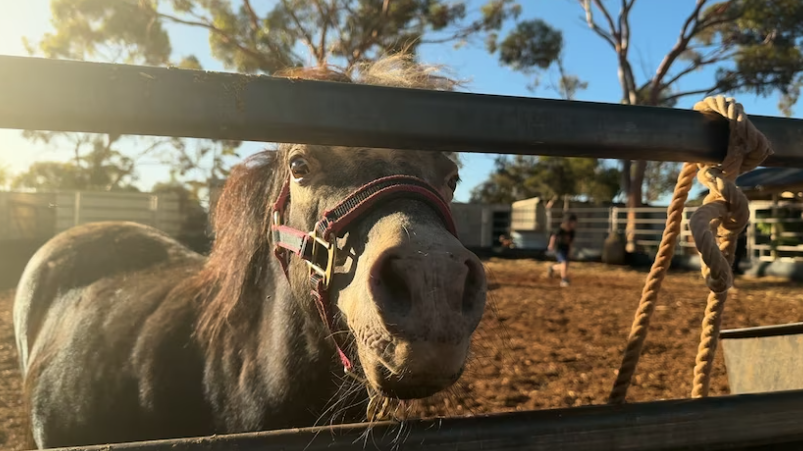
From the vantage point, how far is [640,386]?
4.39 metres

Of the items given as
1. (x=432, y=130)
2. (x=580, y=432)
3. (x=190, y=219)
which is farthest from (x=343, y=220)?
(x=190, y=219)

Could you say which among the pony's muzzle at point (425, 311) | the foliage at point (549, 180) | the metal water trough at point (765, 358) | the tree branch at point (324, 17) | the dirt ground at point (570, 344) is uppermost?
the tree branch at point (324, 17)

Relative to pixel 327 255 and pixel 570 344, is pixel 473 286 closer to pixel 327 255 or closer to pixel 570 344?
pixel 327 255

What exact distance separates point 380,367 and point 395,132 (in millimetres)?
577

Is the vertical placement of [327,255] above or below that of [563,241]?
above

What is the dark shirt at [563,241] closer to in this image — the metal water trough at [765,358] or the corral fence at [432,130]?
the metal water trough at [765,358]

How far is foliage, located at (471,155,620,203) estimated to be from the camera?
38.9 m

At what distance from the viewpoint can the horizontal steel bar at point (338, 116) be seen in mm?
774

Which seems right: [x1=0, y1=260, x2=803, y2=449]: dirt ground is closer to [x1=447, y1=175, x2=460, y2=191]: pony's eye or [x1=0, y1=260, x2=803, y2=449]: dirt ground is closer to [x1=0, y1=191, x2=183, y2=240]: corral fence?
[x1=447, y1=175, x2=460, y2=191]: pony's eye

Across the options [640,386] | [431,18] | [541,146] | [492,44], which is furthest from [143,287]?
[492,44]

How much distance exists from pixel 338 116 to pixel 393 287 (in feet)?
1.46

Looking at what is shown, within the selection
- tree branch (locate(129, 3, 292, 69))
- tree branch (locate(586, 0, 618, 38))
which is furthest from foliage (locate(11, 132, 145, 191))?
tree branch (locate(586, 0, 618, 38))

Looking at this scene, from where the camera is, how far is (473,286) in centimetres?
118

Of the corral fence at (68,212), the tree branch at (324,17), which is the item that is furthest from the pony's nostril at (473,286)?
the tree branch at (324,17)
